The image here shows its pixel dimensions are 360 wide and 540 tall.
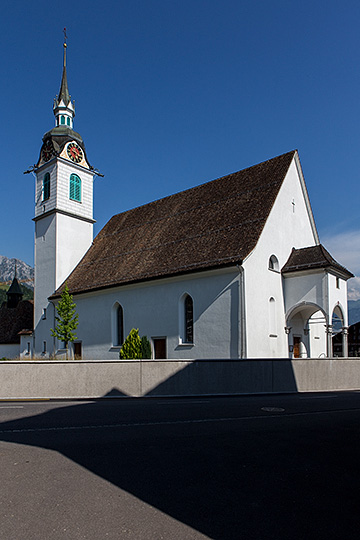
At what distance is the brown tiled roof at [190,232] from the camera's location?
24.2 metres

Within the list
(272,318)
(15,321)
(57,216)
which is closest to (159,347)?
(272,318)

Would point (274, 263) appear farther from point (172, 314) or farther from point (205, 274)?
point (172, 314)

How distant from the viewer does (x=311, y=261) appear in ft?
80.1

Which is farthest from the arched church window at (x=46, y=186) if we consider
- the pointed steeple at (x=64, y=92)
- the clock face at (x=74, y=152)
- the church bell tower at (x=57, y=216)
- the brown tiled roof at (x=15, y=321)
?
the brown tiled roof at (x=15, y=321)

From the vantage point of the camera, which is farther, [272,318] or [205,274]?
[272,318]

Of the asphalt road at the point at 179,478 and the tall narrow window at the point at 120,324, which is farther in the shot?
the tall narrow window at the point at 120,324

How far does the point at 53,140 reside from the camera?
36.8 metres

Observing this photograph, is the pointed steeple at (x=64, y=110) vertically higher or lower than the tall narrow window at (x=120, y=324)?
higher

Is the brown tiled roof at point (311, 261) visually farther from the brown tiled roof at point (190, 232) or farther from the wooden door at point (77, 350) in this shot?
the wooden door at point (77, 350)

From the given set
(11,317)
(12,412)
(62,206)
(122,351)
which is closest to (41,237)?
(62,206)

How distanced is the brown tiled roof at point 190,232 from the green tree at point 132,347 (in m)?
3.28

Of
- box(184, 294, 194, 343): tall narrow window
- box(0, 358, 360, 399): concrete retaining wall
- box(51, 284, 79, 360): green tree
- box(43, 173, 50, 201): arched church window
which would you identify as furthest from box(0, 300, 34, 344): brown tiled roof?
box(0, 358, 360, 399): concrete retaining wall

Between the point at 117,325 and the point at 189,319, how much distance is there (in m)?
6.41

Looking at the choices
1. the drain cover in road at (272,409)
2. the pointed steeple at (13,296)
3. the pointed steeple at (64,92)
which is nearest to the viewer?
the drain cover in road at (272,409)
